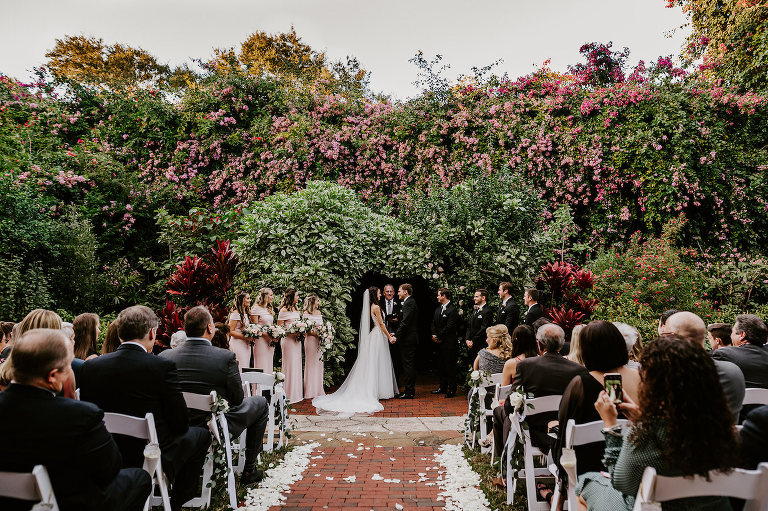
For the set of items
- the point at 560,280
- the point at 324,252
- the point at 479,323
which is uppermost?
the point at 324,252

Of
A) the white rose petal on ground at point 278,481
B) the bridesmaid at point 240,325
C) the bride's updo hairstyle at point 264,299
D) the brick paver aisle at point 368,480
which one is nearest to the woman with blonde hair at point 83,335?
the white rose petal on ground at point 278,481

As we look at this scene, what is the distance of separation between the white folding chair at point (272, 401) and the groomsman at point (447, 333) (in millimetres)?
3785

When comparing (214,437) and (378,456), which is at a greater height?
(214,437)

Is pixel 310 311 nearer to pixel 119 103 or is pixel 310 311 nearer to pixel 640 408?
pixel 640 408

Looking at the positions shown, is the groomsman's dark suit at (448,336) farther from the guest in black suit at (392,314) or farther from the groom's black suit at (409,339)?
the guest in black suit at (392,314)

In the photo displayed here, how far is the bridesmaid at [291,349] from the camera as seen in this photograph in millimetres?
8648

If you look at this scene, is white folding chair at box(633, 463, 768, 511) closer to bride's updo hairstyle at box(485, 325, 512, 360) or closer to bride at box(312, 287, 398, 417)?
bride's updo hairstyle at box(485, 325, 512, 360)

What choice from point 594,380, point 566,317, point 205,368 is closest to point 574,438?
point 594,380

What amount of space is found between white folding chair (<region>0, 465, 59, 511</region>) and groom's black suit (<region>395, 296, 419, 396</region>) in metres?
7.23

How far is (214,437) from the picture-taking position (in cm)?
422

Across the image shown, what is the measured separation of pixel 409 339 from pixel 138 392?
6.33m

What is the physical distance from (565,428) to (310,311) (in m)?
6.15

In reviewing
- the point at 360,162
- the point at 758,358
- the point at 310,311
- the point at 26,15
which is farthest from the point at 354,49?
the point at 758,358

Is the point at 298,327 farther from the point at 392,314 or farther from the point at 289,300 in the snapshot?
the point at 392,314
